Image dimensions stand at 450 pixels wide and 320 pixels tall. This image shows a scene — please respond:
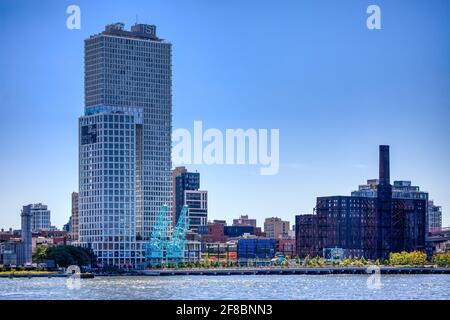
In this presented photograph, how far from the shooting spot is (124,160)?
50.2 meters

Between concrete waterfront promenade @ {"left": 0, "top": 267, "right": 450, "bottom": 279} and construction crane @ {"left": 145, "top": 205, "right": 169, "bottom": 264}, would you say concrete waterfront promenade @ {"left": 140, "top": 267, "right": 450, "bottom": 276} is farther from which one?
construction crane @ {"left": 145, "top": 205, "right": 169, "bottom": 264}

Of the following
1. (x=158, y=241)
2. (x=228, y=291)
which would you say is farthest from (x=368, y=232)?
(x=228, y=291)

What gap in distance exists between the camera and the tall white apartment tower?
38.7m

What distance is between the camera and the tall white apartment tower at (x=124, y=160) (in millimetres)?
38688

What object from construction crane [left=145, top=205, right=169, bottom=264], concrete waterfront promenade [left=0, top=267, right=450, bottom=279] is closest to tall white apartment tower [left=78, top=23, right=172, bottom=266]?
construction crane [left=145, top=205, right=169, bottom=264]

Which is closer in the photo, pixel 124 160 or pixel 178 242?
pixel 124 160

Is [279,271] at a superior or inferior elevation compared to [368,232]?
inferior

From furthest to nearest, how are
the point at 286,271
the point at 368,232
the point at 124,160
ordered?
1. the point at 368,232
2. the point at 286,271
3. the point at 124,160

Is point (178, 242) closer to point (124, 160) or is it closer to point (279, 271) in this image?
point (279, 271)

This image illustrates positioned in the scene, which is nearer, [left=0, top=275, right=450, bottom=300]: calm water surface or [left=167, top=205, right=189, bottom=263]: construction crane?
[left=0, top=275, right=450, bottom=300]: calm water surface

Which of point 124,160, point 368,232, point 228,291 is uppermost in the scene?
point 124,160

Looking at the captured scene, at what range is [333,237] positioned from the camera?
54125 mm
